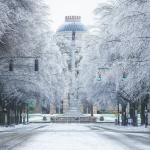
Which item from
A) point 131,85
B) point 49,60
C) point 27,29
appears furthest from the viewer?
point 49,60

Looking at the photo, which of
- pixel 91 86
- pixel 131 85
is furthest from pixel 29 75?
pixel 131 85

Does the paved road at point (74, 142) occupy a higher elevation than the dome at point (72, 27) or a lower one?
lower

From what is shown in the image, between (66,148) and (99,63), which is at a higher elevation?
(99,63)

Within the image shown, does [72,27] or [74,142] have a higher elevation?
[72,27]

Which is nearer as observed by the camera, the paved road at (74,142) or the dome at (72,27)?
the paved road at (74,142)

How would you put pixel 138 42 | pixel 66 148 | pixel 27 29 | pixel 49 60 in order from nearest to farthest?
pixel 66 148, pixel 138 42, pixel 27 29, pixel 49 60

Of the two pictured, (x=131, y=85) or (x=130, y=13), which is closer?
(x=130, y=13)

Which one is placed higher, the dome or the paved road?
the dome

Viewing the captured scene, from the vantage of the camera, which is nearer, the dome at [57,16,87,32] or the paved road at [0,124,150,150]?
the paved road at [0,124,150,150]

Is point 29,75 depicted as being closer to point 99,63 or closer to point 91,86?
point 99,63

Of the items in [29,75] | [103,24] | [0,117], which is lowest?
[0,117]

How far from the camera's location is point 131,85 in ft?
155

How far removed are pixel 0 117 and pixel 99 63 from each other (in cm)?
1904

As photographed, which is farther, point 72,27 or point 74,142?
point 72,27
